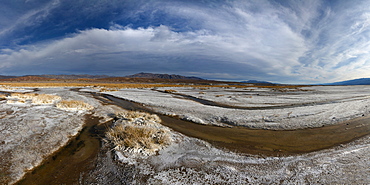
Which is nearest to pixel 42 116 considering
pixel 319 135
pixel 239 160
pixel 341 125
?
pixel 239 160

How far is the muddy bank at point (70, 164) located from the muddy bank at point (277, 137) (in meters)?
4.20

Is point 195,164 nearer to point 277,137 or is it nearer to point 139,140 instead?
point 139,140

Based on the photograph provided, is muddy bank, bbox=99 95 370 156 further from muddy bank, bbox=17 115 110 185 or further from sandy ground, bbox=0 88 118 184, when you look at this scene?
sandy ground, bbox=0 88 118 184

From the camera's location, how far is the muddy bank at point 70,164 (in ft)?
13.7

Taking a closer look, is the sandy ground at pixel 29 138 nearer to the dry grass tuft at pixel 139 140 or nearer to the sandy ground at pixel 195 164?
the sandy ground at pixel 195 164

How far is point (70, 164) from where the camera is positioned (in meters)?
4.93

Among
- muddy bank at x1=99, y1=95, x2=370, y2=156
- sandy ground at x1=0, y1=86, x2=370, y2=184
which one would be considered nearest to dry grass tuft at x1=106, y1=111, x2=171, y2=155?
sandy ground at x1=0, y1=86, x2=370, y2=184

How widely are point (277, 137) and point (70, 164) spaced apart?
8.28m

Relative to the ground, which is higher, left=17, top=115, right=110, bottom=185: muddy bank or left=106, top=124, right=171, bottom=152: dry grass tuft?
left=106, top=124, right=171, bottom=152: dry grass tuft

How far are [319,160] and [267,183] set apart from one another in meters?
2.43

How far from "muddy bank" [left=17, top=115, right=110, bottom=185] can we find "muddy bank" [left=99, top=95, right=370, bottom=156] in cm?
420

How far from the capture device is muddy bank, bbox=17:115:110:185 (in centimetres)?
418

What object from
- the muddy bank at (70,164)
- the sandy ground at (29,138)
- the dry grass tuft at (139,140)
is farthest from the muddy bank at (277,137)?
the sandy ground at (29,138)

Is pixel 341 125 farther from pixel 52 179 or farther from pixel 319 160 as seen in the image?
pixel 52 179
